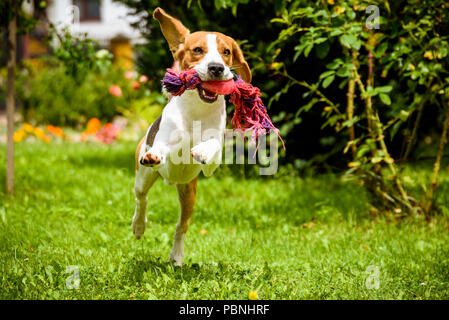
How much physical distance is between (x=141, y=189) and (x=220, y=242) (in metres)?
1.11

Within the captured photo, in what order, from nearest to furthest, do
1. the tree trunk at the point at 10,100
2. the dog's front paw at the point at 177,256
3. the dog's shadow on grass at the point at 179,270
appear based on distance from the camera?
the dog's shadow on grass at the point at 179,270 < the dog's front paw at the point at 177,256 < the tree trunk at the point at 10,100

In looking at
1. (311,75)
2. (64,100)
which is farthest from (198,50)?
(64,100)

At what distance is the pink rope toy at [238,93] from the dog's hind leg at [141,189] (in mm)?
571

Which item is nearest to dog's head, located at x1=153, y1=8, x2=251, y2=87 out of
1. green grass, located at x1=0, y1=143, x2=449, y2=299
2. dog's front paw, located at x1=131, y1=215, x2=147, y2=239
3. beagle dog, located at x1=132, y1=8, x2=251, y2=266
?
beagle dog, located at x1=132, y1=8, x2=251, y2=266

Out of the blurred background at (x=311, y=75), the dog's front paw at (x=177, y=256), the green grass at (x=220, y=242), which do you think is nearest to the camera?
the green grass at (x=220, y=242)

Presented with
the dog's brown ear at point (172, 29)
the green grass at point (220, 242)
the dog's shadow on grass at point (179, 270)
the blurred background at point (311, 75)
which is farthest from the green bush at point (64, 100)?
the dog's brown ear at point (172, 29)

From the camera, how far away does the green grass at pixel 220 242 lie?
9.08 feet

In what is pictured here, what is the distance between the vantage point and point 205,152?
227 centimetres

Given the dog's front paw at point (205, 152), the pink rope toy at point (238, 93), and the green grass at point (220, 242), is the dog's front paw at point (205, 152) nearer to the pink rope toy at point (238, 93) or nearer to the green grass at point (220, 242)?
the pink rope toy at point (238, 93)

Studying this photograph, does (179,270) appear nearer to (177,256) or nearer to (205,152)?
(177,256)

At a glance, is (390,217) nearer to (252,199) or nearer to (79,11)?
(252,199)

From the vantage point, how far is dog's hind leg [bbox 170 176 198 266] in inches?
116

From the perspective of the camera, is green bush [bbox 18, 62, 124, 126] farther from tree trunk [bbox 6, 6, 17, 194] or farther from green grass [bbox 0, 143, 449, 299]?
tree trunk [bbox 6, 6, 17, 194]

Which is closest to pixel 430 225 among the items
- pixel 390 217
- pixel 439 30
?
pixel 390 217
